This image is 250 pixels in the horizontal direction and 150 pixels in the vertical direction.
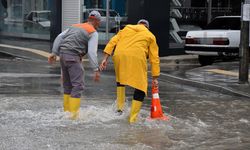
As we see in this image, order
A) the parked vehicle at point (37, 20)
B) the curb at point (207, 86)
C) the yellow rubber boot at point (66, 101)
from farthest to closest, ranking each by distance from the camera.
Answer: the parked vehicle at point (37, 20), the curb at point (207, 86), the yellow rubber boot at point (66, 101)

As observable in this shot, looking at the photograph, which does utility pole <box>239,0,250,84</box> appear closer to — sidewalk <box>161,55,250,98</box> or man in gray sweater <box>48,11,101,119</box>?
sidewalk <box>161,55,250,98</box>

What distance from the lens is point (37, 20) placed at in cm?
2617

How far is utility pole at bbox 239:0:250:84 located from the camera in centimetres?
1260

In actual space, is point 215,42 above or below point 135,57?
below

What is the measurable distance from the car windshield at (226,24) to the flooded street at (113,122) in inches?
263

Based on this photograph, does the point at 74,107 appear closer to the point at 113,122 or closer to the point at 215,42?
the point at 113,122

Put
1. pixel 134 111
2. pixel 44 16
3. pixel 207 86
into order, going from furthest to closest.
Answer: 1. pixel 44 16
2. pixel 207 86
3. pixel 134 111

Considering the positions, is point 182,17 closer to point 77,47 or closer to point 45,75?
point 45,75

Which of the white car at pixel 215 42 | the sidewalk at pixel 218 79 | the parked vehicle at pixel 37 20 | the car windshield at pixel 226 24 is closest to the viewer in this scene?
the sidewalk at pixel 218 79

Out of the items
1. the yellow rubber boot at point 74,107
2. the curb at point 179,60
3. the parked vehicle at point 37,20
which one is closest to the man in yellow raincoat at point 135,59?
the yellow rubber boot at point 74,107

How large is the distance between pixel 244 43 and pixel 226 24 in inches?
251

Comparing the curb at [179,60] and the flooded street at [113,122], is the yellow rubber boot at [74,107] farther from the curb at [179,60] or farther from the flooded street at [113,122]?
the curb at [179,60]

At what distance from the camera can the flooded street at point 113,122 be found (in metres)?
6.98

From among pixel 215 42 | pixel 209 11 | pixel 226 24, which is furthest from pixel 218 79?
pixel 209 11
